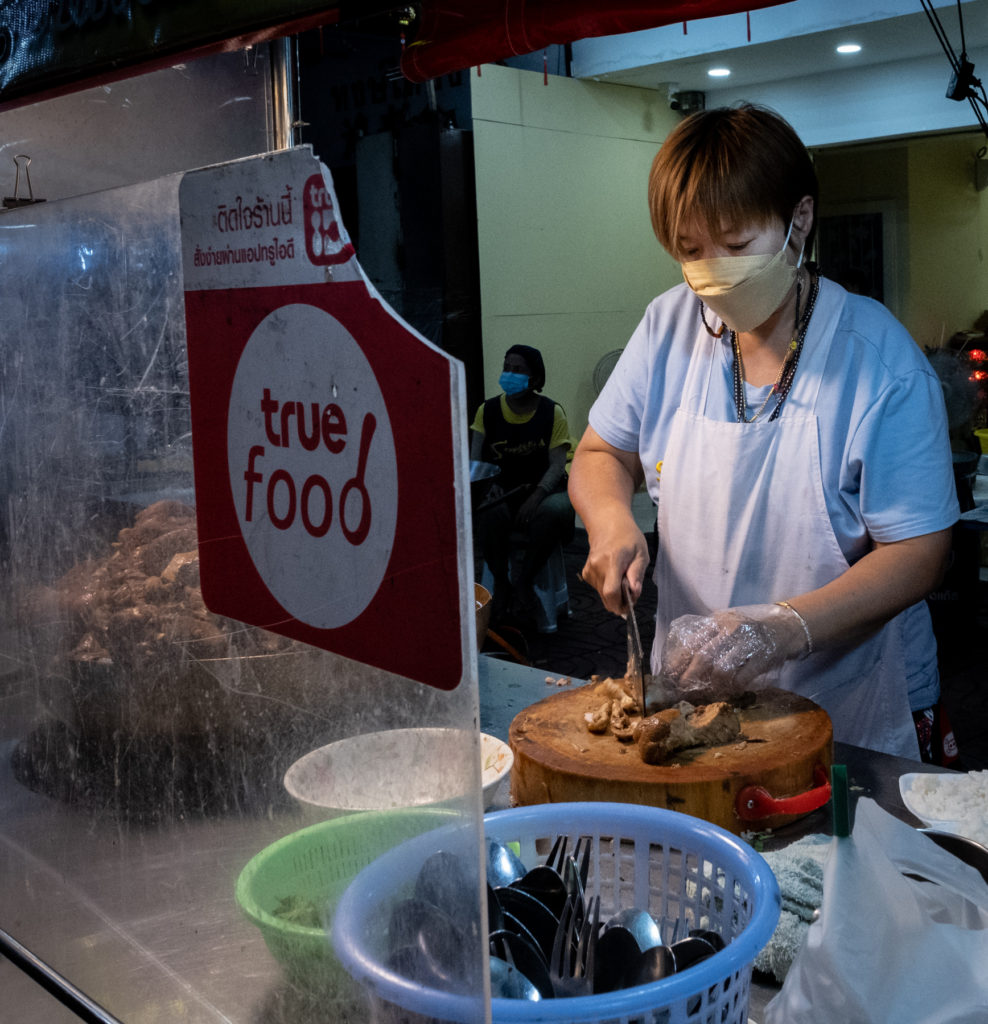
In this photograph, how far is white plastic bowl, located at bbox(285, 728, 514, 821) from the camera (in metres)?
0.60

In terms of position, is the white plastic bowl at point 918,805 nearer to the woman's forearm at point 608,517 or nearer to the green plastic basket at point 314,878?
the woman's forearm at point 608,517

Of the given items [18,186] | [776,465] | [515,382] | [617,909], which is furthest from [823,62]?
[617,909]

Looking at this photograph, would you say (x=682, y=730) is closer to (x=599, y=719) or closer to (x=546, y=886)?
(x=599, y=719)

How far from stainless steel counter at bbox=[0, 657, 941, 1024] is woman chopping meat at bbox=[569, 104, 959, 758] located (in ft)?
2.70

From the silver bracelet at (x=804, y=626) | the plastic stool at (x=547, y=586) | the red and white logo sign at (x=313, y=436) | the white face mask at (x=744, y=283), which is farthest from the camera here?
the plastic stool at (x=547, y=586)

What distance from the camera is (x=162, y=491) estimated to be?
83 centimetres

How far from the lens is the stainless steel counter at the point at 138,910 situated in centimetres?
80

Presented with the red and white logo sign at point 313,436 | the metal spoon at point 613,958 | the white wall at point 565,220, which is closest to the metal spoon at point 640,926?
the metal spoon at point 613,958

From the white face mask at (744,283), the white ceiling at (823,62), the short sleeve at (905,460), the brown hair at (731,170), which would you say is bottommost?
the short sleeve at (905,460)

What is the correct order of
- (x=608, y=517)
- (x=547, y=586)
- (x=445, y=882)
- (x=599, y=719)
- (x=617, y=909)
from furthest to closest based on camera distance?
(x=547, y=586)
(x=608, y=517)
(x=599, y=719)
(x=617, y=909)
(x=445, y=882)

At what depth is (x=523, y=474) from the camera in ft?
21.0

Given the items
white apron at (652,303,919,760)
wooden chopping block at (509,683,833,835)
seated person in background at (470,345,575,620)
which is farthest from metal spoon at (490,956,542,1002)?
seated person in background at (470,345,575,620)

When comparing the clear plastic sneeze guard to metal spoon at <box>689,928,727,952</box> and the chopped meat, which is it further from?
the chopped meat

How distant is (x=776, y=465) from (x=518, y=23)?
2.80 ft
